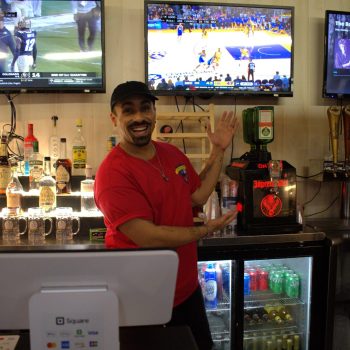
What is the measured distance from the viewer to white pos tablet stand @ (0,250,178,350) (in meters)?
0.91

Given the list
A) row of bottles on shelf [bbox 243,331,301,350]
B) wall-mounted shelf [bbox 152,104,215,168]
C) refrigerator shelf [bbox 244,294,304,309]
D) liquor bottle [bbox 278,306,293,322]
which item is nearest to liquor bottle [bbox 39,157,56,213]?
wall-mounted shelf [bbox 152,104,215,168]

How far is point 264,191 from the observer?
8.50ft

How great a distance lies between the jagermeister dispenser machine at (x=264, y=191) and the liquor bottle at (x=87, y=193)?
38.7 inches

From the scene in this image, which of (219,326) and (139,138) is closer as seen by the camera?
(139,138)

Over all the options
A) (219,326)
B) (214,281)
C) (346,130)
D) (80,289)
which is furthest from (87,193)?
(346,130)

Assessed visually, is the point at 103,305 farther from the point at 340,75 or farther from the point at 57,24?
the point at 340,75

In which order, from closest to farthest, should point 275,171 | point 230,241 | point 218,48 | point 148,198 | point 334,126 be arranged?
1. point 148,198
2. point 230,241
3. point 275,171
4. point 218,48
5. point 334,126

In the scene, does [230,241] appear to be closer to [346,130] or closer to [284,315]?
[284,315]

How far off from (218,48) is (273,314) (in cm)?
198

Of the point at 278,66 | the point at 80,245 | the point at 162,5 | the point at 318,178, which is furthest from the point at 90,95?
the point at 318,178

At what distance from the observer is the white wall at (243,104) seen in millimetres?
2986

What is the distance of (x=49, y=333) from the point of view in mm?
941

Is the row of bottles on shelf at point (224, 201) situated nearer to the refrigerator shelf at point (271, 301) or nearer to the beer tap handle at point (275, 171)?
the beer tap handle at point (275, 171)

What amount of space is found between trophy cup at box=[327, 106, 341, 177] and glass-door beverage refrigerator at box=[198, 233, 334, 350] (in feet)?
2.61
